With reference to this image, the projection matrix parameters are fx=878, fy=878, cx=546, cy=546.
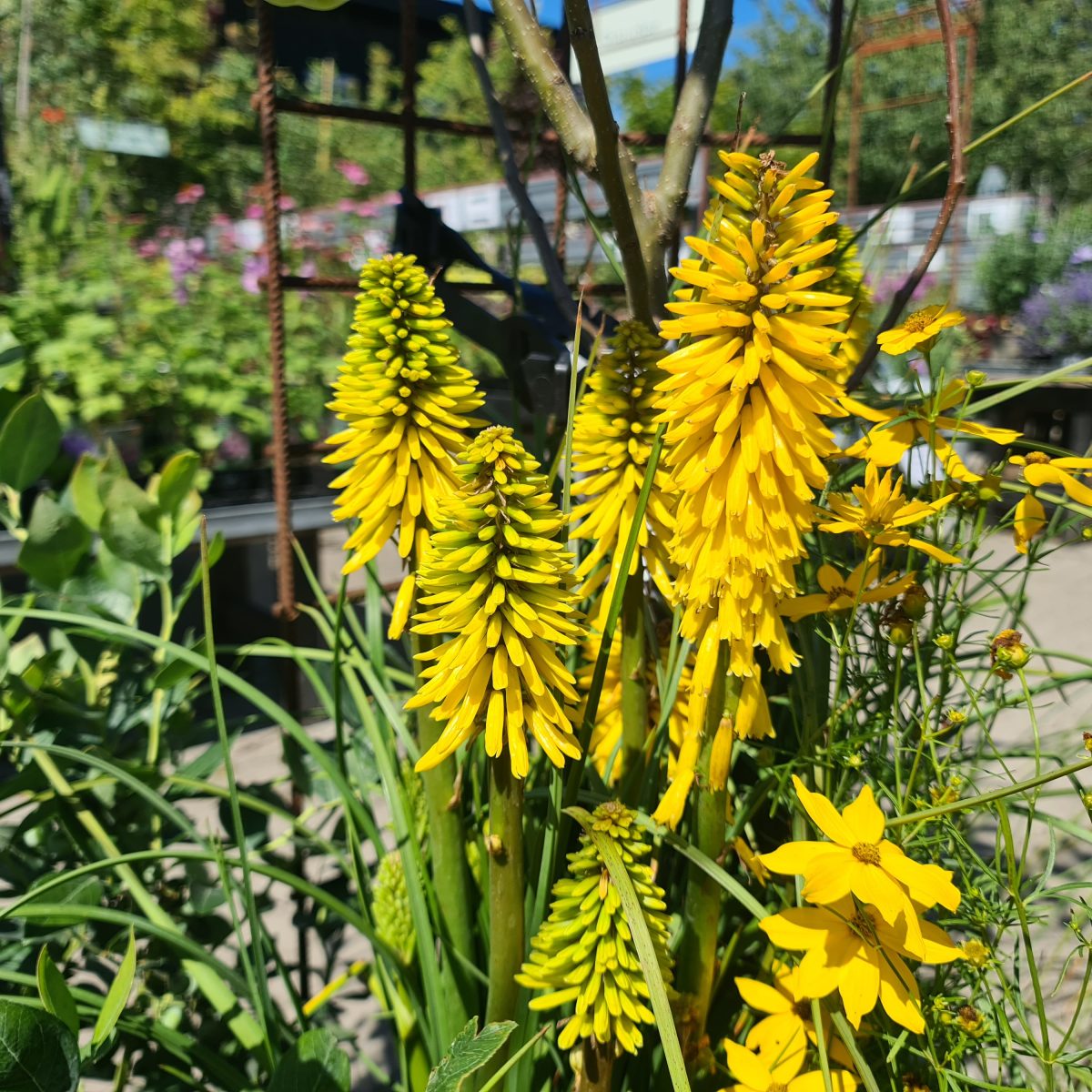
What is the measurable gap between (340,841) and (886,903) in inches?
27.5

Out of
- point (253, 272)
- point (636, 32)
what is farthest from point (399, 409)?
point (253, 272)

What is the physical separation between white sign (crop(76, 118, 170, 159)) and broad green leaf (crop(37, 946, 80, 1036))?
4616mm

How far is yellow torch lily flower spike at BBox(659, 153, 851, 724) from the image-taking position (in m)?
0.47

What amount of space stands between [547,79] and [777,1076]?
683 millimetres

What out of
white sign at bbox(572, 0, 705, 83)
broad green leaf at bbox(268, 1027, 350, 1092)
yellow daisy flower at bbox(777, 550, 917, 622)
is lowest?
broad green leaf at bbox(268, 1027, 350, 1092)

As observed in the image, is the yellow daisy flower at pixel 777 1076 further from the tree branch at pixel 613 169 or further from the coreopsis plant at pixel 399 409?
the tree branch at pixel 613 169

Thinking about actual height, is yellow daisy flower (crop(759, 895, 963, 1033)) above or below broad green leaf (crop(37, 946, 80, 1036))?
above

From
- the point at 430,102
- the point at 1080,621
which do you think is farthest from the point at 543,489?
the point at 430,102

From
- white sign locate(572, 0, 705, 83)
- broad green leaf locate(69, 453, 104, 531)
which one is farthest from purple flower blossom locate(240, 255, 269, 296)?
broad green leaf locate(69, 453, 104, 531)

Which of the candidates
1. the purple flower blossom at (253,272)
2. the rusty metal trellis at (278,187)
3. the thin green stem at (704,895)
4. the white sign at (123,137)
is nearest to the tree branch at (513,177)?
the rusty metal trellis at (278,187)

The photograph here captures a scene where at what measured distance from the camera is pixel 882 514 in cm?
54

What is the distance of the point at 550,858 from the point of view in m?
0.56

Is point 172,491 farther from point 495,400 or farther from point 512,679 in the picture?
point 512,679

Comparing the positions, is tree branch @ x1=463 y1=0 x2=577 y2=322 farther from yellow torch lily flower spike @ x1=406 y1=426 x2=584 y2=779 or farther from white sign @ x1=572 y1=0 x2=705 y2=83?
yellow torch lily flower spike @ x1=406 y1=426 x2=584 y2=779
